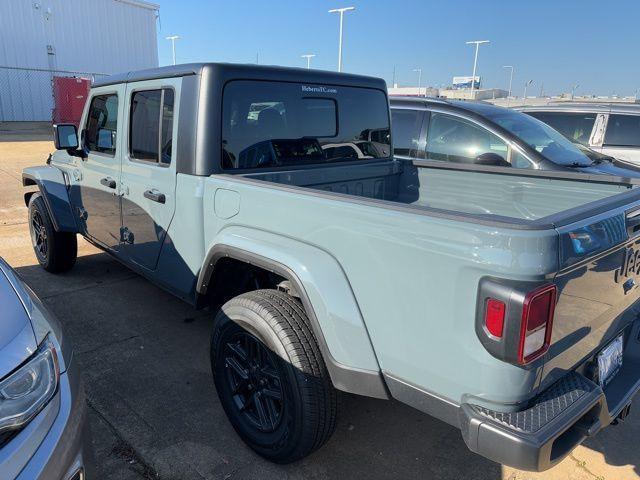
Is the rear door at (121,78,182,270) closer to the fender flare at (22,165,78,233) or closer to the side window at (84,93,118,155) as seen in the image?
the side window at (84,93,118,155)

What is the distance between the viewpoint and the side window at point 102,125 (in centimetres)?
379

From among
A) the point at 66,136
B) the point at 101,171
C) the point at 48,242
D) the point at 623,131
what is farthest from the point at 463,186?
the point at 623,131

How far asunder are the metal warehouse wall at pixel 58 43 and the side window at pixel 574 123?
25.3m

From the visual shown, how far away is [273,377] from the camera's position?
8.05 ft

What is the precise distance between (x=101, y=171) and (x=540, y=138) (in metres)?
4.63

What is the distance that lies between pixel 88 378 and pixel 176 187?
1.41 meters

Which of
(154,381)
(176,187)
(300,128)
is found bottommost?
(154,381)

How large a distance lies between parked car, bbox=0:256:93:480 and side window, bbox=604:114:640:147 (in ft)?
27.1

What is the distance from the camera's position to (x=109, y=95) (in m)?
Result: 3.89

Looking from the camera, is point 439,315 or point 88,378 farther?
point 88,378

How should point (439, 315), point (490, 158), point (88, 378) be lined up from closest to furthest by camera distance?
point (439, 315) → point (88, 378) → point (490, 158)

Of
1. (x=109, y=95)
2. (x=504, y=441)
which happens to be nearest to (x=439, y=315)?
(x=504, y=441)

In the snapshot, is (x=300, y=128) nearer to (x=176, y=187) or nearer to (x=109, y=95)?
(x=176, y=187)

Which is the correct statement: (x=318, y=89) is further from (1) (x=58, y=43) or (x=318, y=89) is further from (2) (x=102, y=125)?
(1) (x=58, y=43)
